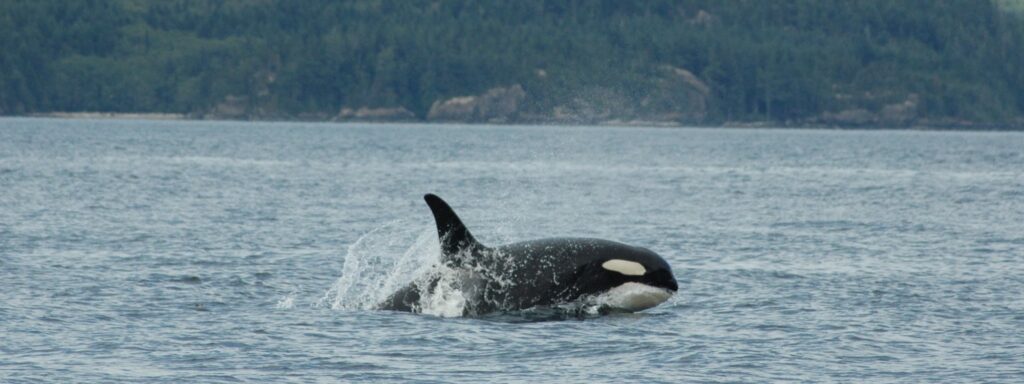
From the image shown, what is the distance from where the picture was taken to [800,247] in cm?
3712

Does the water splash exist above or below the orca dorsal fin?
below

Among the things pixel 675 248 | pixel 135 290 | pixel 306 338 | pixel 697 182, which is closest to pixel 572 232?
pixel 675 248

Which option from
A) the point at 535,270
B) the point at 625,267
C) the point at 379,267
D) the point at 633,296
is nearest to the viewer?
the point at 625,267

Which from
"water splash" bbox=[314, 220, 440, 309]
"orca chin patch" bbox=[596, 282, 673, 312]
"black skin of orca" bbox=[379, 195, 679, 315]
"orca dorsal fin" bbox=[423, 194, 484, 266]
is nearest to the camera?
"orca dorsal fin" bbox=[423, 194, 484, 266]

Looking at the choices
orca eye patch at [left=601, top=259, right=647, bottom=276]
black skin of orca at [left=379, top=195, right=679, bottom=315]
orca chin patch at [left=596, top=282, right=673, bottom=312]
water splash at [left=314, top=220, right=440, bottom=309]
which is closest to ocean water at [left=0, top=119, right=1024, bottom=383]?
water splash at [left=314, top=220, right=440, bottom=309]

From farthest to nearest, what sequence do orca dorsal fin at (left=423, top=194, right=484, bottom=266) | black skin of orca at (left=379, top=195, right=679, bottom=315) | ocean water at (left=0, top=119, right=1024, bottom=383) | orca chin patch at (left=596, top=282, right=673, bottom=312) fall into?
orca chin patch at (left=596, top=282, right=673, bottom=312) < black skin of orca at (left=379, top=195, right=679, bottom=315) < orca dorsal fin at (left=423, top=194, right=484, bottom=266) < ocean water at (left=0, top=119, right=1024, bottom=383)

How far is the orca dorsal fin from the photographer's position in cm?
2225

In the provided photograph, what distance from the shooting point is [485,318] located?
2244 centimetres

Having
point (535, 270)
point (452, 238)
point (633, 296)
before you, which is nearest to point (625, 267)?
point (633, 296)

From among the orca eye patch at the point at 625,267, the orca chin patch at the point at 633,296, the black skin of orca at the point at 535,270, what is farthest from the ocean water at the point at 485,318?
the orca eye patch at the point at 625,267

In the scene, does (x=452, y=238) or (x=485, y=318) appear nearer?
(x=485, y=318)

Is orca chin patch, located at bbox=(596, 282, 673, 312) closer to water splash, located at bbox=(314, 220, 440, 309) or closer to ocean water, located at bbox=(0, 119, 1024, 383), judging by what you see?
ocean water, located at bbox=(0, 119, 1024, 383)

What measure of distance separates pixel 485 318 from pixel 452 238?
1.28m

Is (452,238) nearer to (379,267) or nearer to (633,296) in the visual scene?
(633,296)
